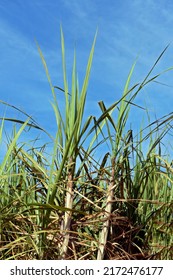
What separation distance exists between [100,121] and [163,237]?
1.60ft

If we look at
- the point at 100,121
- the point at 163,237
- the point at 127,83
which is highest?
the point at 127,83

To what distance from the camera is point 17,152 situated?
1804mm

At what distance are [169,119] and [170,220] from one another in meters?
0.38

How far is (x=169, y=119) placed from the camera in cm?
172

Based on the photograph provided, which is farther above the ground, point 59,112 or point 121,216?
point 59,112

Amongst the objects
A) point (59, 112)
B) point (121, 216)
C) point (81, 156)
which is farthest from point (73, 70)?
point (121, 216)

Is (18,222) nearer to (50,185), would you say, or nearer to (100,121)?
(50,185)

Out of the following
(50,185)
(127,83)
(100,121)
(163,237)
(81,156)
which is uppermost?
(127,83)

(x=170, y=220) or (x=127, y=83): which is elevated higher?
(x=127, y=83)
